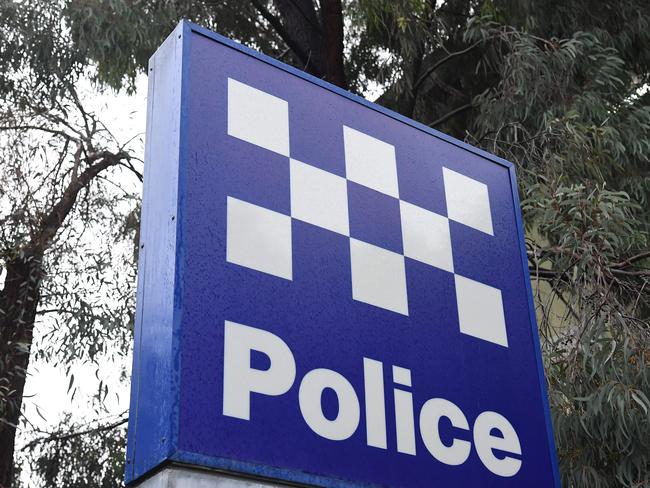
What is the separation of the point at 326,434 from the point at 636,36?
18.6 feet

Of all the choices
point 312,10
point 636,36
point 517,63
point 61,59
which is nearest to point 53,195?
point 61,59

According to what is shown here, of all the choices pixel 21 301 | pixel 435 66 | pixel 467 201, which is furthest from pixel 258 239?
pixel 435 66

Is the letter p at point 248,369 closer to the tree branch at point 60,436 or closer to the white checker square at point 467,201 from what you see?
the white checker square at point 467,201

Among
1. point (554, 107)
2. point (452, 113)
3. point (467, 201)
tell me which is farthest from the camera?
point (452, 113)

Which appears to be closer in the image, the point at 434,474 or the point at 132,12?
the point at 434,474

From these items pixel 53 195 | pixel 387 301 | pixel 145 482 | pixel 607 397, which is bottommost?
pixel 145 482

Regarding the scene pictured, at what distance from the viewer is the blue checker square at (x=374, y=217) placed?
2.19m

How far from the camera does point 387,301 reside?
2.13 m

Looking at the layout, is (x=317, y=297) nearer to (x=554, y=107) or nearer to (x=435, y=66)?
(x=554, y=107)

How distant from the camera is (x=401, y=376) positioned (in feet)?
6.73

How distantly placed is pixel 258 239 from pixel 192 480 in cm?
50

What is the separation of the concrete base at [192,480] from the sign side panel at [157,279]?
1.0 inches

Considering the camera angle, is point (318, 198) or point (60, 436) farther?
point (60, 436)

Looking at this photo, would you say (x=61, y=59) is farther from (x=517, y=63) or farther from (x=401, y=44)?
(x=517, y=63)
